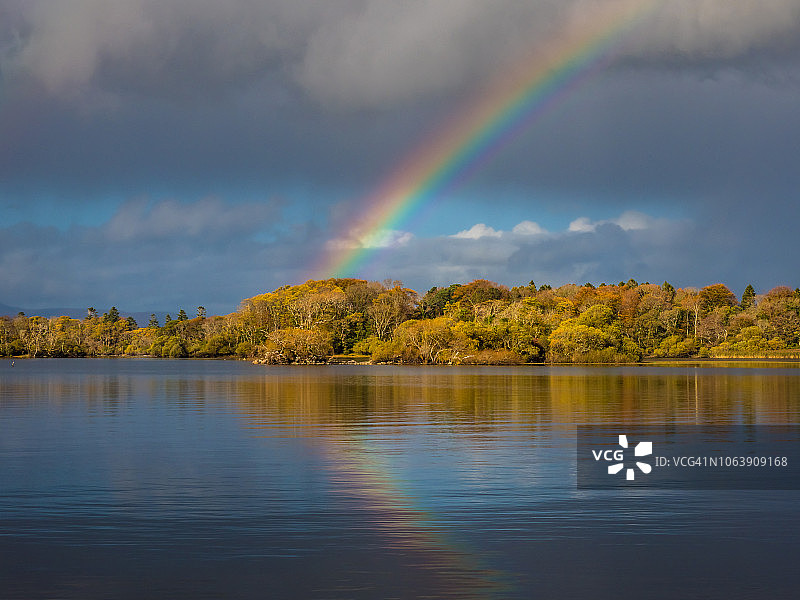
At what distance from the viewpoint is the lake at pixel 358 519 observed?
12.9m

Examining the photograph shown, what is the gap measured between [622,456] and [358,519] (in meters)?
11.7

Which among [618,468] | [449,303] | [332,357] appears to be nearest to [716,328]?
[449,303]

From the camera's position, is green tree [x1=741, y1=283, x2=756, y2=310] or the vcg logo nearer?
the vcg logo

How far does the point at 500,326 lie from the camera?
123 m

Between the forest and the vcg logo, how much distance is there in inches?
3651

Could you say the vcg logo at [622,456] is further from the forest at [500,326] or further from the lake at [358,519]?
the forest at [500,326]

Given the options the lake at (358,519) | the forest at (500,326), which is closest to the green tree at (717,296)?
the forest at (500,326)

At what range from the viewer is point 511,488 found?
2053 cm

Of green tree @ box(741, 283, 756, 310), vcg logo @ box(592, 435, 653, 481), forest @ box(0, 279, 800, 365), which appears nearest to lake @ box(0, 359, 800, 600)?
vcg logo @ box(592, 435, 653, 481)

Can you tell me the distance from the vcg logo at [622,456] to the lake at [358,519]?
3.62 feet

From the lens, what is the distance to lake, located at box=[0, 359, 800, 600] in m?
12.9

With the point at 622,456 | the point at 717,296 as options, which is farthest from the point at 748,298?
the point at 622,456

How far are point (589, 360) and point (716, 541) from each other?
10753 centimetres

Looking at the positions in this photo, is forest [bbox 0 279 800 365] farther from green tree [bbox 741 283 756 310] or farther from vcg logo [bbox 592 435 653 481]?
vcg logo [bbox 592 435 653 481]
